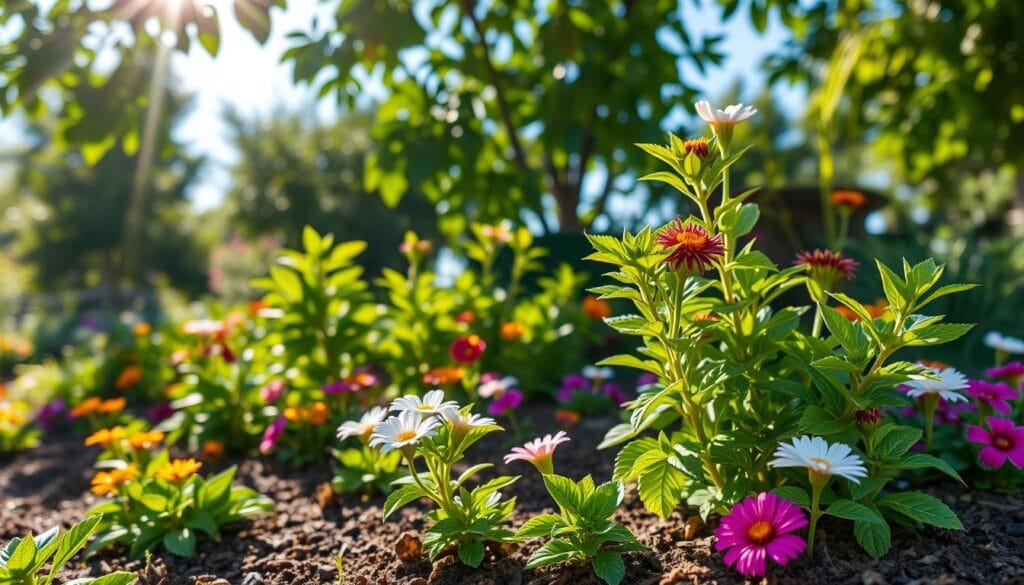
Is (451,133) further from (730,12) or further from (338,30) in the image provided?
(730,12)

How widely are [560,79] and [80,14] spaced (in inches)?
78.5

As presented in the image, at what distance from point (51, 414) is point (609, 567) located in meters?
3.53

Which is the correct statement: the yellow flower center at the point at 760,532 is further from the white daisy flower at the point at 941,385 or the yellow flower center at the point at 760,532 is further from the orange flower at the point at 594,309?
the orange flower at the point at 594,309

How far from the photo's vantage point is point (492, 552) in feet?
5.41

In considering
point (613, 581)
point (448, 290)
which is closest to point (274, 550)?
point (613, 581)

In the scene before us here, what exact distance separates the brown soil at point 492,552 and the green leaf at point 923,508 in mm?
92

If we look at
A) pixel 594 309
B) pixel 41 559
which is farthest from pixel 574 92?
pixel 41 559

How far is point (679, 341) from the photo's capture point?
135cm

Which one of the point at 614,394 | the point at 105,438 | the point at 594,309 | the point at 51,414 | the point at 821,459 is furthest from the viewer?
the point at 51,414

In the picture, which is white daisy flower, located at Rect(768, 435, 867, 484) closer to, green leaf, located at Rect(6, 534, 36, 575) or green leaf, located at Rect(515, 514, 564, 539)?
green leaf, located at Rect(515, 514, 564, 539)

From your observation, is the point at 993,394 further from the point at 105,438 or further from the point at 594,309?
the point at 105,438

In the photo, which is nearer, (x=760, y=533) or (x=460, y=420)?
(x=760, y=533)

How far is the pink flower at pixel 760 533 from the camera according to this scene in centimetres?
126

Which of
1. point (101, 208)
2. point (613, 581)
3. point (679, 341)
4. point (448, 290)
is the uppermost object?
point (101, 208)
